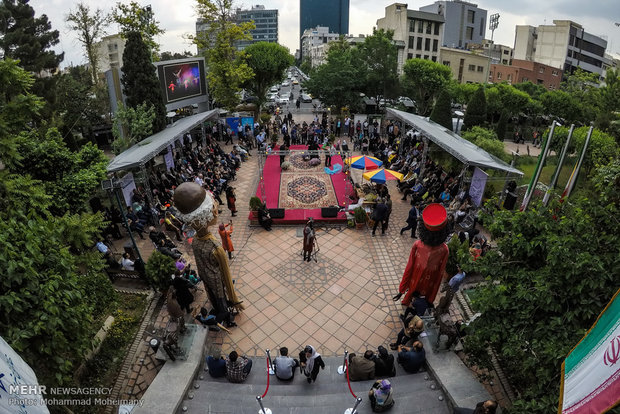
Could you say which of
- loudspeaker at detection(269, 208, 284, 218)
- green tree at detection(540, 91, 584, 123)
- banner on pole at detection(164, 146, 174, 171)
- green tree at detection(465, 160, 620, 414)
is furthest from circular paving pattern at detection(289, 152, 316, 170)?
green tree at detection(540, 91, 584, 123)

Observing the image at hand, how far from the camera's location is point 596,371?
120 inches

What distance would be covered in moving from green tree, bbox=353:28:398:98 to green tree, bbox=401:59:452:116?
4.34ft

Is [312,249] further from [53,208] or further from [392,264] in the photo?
[53,208]

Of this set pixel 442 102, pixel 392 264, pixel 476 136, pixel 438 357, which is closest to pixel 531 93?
pixel 442 102

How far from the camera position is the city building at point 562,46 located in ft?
170

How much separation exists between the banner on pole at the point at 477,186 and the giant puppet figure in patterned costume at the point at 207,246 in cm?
928

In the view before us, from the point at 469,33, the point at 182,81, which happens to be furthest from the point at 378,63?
the point at 469,33

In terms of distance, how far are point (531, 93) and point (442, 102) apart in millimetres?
23898

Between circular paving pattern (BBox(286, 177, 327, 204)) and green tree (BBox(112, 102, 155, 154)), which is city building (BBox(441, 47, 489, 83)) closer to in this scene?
circular paving pattern (BBox(286, 177, 327, 204))

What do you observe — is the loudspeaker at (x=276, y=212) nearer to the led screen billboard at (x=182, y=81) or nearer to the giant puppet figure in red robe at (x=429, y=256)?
the giant puppet figure in red robe at (x=429, y=256)

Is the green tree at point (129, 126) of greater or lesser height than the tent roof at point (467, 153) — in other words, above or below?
above

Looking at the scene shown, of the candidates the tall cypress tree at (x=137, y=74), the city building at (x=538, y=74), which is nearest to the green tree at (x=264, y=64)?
the tall cypress tree at (x=137, y=74)

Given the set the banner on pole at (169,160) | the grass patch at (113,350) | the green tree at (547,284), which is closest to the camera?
the green tree at (547,284)

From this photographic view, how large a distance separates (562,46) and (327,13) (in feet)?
377
